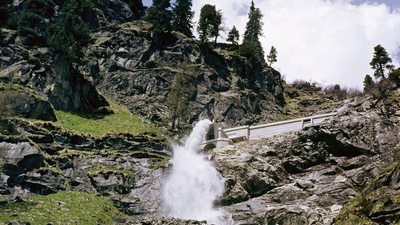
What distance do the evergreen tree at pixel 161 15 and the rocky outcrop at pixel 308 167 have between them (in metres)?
40.9

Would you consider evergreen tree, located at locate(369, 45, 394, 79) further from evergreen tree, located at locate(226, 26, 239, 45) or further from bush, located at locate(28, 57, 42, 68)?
bush, located at locate(28, 57, 42, 68)

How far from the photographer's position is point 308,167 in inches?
1577

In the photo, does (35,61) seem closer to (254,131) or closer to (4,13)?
(4,13)

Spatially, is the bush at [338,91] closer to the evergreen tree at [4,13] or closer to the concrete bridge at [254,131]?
the concrete bridge at [254,131]

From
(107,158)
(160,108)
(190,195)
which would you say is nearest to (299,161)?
(190,195)

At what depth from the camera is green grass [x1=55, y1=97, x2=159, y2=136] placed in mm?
42719

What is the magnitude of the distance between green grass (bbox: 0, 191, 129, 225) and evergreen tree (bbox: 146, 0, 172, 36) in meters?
49.8

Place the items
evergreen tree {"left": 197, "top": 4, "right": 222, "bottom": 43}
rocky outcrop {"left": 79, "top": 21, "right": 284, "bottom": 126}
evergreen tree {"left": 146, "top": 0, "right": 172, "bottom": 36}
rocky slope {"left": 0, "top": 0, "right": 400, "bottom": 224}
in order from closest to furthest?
1. rocky slope {"left": 0, "top": 0, "right": 400, "bottom": 224}
2. rocky outcrop {"left": 79, "top": 21, "right": 284, "bottom": 126}
3. evergreen tree {"left": 146, "top": 0, "right": 172, "bottom": 36}
4. evergreen tree {"left": 197, "top": 4, "right": 222, "bottom": 43}

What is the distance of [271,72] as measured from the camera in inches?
3359

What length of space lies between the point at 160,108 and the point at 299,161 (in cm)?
2777

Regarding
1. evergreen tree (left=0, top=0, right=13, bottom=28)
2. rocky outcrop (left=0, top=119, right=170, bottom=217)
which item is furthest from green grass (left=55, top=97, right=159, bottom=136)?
evergreen tree (left=0, top=0, right=13, bottom=28)

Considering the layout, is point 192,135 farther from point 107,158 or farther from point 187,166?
point 107,158

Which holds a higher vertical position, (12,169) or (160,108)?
(160,108)

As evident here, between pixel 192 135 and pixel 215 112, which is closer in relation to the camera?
pixel 192 135
